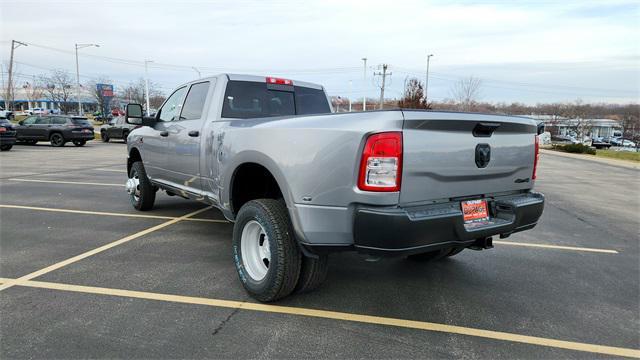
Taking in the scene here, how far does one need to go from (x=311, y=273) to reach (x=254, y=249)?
0.62 m

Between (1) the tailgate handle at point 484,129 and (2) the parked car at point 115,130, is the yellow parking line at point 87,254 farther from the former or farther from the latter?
(2) the parked car at point 115,130

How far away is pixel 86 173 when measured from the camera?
1170 cm

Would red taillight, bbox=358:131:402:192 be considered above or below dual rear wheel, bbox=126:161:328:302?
above

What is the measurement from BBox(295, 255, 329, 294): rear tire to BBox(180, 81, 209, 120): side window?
7.65ft

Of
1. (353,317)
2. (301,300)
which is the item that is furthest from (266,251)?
(353,317)

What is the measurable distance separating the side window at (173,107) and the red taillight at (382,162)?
350 centimetres

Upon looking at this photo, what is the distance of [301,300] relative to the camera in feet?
11.6

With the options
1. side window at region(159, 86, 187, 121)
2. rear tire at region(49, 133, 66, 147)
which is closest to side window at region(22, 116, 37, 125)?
rear tire at region(49, 133, 66, 147)

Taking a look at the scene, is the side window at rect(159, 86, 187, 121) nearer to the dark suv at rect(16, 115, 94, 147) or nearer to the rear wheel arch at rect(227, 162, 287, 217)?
the rear wheel arch at rect(227, 162, 287, 217)

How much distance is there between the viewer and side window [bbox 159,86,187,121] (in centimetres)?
547

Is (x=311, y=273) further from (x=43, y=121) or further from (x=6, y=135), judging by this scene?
(x=43, y=121)

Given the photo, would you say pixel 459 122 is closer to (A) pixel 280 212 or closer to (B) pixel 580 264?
(A) pixel 280 212

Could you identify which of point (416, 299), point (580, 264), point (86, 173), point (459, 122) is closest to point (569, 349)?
point (416, 299)

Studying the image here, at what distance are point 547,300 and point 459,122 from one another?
1935 millimetres
